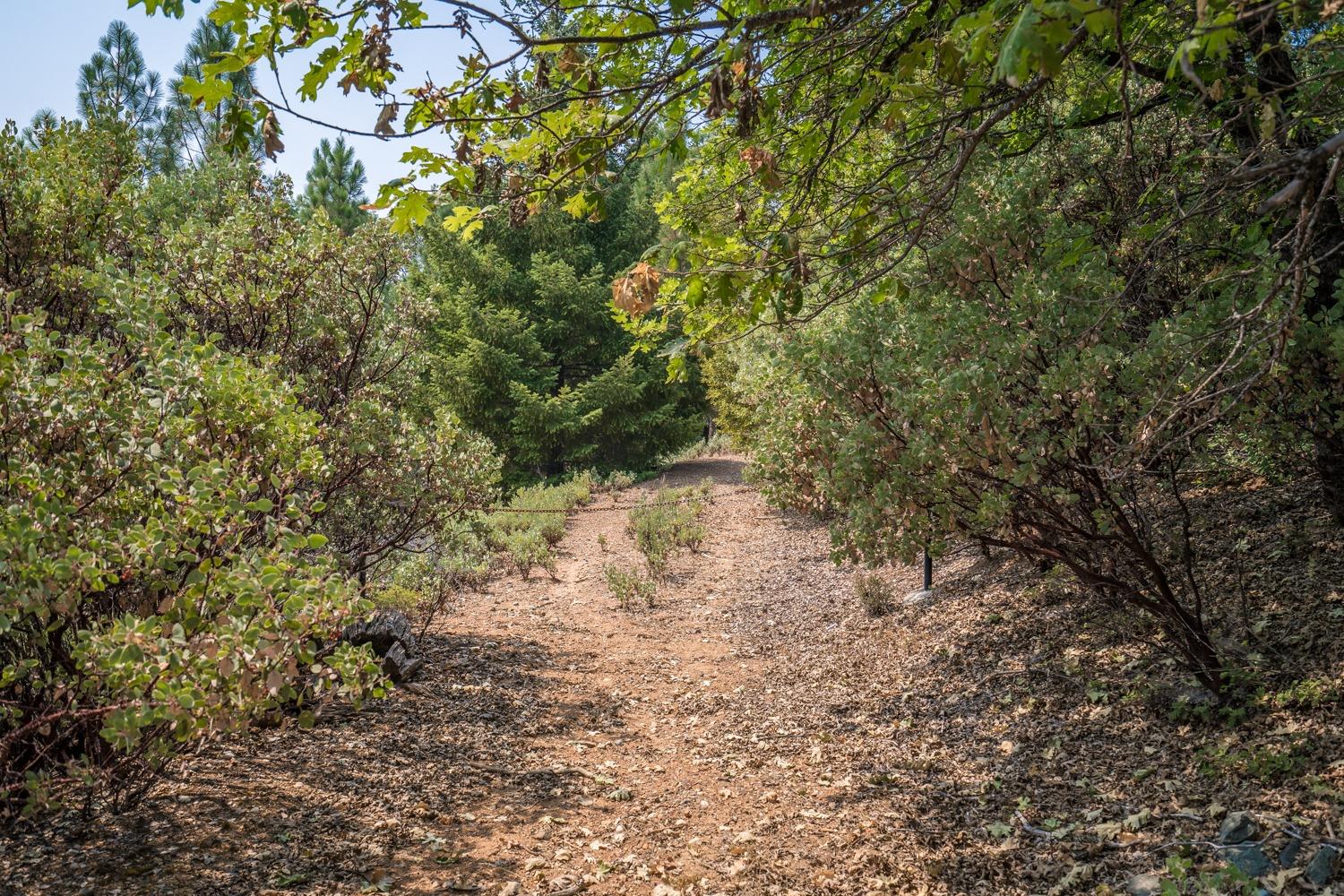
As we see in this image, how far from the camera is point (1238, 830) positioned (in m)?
3.06

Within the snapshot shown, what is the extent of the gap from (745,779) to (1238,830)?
7.81 feet

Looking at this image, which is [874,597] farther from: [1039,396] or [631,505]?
[631,505]

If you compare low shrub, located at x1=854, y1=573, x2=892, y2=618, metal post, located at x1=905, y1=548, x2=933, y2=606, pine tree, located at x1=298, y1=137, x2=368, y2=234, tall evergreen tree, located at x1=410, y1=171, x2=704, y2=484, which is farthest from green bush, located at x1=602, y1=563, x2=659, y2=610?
pine tree, located at x1=298, y1=137, x2=368, y2=234

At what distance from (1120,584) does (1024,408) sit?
3.44 feet

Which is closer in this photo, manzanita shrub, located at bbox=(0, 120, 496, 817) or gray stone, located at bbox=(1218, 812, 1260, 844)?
manzanita shrub, located at bbox=(0, 120, 496, 817)

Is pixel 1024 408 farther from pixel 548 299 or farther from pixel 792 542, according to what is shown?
pixel 548 299

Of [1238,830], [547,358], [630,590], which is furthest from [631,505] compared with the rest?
[1238,830]

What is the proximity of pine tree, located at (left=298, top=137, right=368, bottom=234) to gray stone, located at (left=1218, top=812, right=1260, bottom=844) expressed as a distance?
2227cm

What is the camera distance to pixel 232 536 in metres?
2.83

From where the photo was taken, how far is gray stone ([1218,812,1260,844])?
303cm

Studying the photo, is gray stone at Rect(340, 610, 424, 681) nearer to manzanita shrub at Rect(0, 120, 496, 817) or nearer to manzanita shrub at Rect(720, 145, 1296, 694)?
manzanita shrub at Rect(0, 120, 496, 817)

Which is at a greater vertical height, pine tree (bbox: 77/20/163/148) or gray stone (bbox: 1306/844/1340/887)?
pine tree (bbox: 77/20/163/148)

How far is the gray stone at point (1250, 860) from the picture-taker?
2.83m

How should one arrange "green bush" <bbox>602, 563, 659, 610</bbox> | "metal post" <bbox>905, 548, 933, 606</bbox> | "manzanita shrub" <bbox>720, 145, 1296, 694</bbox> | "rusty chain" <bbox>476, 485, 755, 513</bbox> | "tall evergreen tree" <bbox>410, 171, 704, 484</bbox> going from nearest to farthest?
"manzanita shrub" <bbox>720, 145, 1296, 694</bbox> → "metal post" <bbox>905, 548, 933, 606</bbox> → "green bush" <bbox>602, 563, 659, 610</bbox> → "rusty chain" <bbox>476, 485, 755, 513</bbox> → "tall evergreen tree" <bbox>410, 171, 704, 484</bbox>
